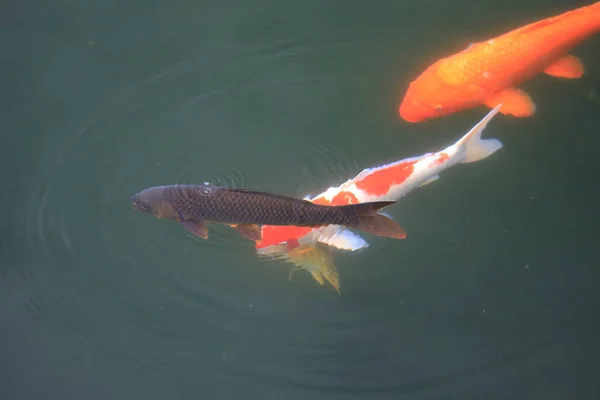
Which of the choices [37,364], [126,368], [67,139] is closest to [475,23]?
[67,139]

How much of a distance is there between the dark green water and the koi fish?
0.21 meters

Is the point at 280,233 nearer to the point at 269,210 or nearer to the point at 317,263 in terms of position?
the point at 317,263

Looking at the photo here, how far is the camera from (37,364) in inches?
147

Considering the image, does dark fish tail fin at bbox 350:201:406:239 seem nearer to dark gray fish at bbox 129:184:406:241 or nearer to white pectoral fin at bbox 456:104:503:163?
dark gray fish at bbox 129:184:406:241

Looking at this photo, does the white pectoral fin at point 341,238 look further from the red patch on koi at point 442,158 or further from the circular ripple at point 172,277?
the red patch on koi at point 442,158

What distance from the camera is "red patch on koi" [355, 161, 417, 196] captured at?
3492 mm

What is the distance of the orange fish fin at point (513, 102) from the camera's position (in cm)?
418

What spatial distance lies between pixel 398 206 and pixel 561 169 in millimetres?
1315

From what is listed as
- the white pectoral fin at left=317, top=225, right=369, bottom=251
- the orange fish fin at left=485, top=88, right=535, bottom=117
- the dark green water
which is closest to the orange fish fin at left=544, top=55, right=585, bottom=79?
the dark green water

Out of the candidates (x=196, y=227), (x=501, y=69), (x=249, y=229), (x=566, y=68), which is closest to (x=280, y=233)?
(x=249, y=229)

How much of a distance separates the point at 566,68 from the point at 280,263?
2744mm

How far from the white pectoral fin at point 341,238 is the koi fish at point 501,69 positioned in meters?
1.14

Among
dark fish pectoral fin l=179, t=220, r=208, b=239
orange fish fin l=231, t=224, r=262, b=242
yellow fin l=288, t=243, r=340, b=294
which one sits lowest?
yellow fin l=288, t=243, r=340, b=294

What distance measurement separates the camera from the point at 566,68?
14.1ft
